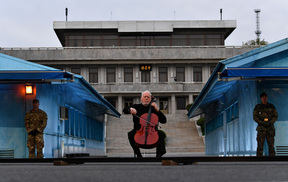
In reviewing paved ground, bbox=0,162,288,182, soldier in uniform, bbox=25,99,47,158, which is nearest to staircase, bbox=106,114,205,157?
soldier in uniform, bbox=25,99,47,158

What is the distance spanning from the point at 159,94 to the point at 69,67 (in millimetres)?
11015

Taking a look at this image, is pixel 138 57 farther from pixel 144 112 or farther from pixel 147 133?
pixel 147 133

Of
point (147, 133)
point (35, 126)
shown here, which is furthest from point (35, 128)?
point (147, 133)

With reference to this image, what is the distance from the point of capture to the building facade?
2569 inches

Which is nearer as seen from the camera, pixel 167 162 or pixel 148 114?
pixel 167 162

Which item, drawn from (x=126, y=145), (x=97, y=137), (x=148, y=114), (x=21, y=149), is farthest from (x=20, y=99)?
(x=126, y=145)

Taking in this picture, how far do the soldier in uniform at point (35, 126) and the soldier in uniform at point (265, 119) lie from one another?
5918 millimetres

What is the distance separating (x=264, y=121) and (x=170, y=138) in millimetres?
33295

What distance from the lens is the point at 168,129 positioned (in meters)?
53.0

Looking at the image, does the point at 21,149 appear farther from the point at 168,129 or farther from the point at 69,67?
the point at 69,67

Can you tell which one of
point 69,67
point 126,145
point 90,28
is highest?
point 90,28

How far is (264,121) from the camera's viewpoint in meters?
14.8

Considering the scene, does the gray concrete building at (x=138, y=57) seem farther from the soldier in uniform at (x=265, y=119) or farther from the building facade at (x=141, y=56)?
the soldier in uniform at (x=265, y=119)

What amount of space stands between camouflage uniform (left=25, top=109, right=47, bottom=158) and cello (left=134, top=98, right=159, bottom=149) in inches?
217
